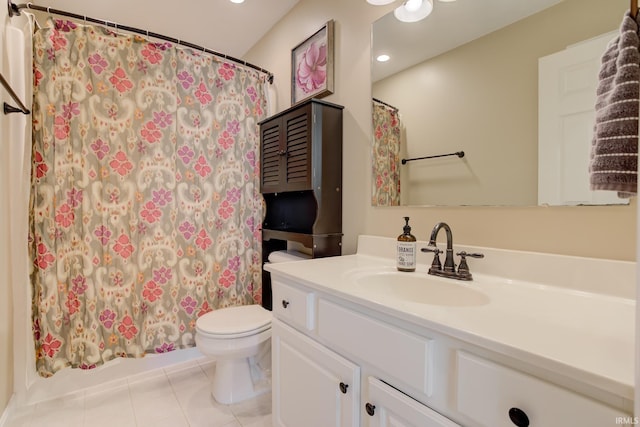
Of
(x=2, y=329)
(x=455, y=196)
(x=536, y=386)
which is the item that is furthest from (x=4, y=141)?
(x=536, y=386)

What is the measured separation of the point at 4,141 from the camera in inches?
56.2

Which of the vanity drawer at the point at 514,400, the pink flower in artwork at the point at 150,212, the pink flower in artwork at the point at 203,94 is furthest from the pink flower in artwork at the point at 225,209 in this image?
the vanity drawer at the point at 514,400

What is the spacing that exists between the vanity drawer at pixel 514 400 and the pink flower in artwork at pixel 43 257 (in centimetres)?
196

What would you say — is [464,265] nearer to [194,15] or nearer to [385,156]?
[385,156]

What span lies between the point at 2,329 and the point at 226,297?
1087mm

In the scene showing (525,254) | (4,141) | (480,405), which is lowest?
(480,405)

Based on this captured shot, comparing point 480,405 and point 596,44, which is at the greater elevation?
point 596,44

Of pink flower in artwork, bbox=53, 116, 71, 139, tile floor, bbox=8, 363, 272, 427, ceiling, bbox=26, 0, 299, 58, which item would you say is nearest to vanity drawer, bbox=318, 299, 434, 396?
tile floor, bbox=8, 363, 272, 427

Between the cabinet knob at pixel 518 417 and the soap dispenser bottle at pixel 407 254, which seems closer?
the cabinet knob at pixel 518 417

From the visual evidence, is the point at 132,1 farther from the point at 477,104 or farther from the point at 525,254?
the point at 525,254

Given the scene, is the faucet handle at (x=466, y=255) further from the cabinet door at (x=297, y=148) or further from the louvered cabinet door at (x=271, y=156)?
the louvered cabinet door at (x=271, y=156)

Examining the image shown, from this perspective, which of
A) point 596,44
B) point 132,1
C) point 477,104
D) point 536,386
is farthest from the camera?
point 132,1

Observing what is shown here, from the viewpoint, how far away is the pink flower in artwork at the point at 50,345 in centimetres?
157

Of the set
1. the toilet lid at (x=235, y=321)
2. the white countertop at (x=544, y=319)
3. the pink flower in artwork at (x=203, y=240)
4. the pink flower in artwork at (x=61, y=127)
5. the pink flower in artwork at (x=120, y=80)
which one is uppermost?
the pink flower in artwork at (x=120, y=80)
